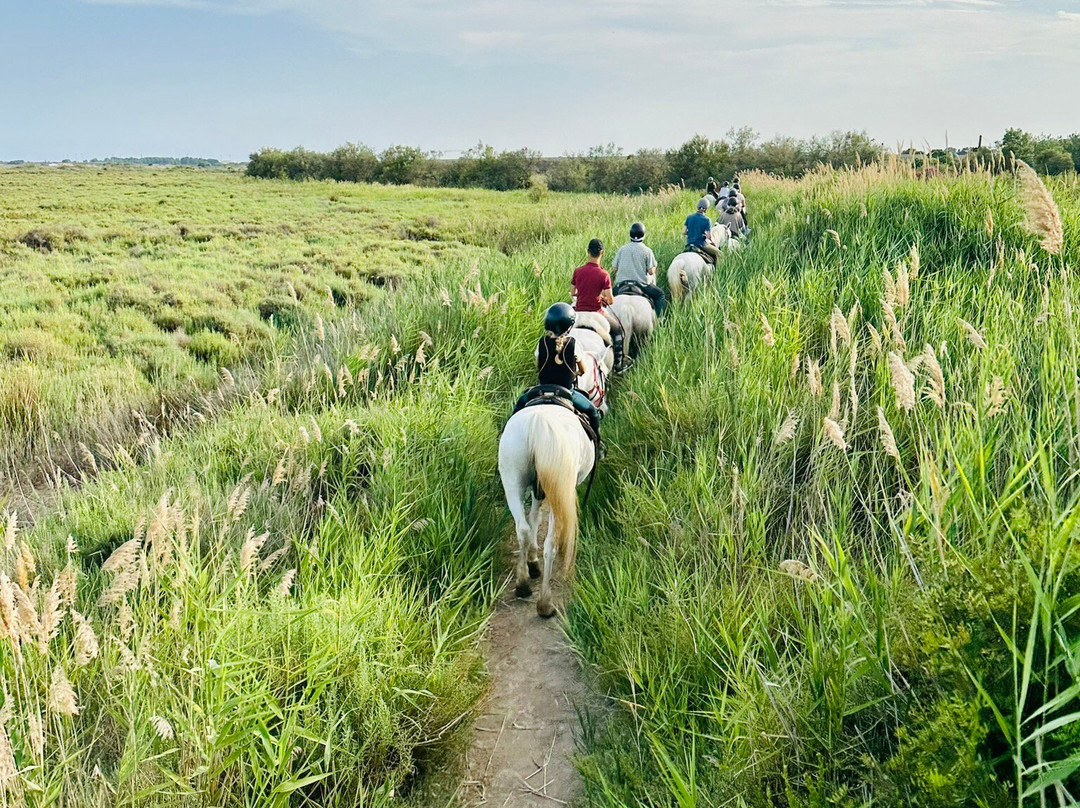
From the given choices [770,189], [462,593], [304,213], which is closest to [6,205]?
[304,213]

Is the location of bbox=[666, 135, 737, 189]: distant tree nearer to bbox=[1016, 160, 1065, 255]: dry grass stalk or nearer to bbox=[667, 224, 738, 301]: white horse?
bbox=[667, 224, 738, 301]: white horse

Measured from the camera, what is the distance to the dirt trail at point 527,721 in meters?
3.28

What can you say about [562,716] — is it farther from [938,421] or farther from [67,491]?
[67,491]

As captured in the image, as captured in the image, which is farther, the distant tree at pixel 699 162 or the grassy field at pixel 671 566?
the distant tree at pixel 699 162

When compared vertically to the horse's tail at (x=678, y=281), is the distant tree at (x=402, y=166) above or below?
above

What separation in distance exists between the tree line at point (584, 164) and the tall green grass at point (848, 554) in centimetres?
1625

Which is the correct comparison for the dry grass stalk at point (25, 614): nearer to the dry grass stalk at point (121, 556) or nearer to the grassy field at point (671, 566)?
the grassy field at point (671, 566)

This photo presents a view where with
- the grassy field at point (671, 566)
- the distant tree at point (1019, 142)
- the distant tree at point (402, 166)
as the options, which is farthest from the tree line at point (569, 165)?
the grassy field at point (671, 566)

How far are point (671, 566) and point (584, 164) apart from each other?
190ft

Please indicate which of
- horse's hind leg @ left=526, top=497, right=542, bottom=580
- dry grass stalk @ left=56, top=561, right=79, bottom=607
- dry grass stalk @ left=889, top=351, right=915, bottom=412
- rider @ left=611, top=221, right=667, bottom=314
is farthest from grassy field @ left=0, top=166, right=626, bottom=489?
dry grass stalk @ left=889, top=351, right=915, bottom=412

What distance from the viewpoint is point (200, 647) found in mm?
3045

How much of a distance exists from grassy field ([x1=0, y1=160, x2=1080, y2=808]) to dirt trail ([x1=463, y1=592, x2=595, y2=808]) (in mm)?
222

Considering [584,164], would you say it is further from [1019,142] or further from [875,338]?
[875,338]

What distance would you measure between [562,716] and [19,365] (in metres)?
10.1
